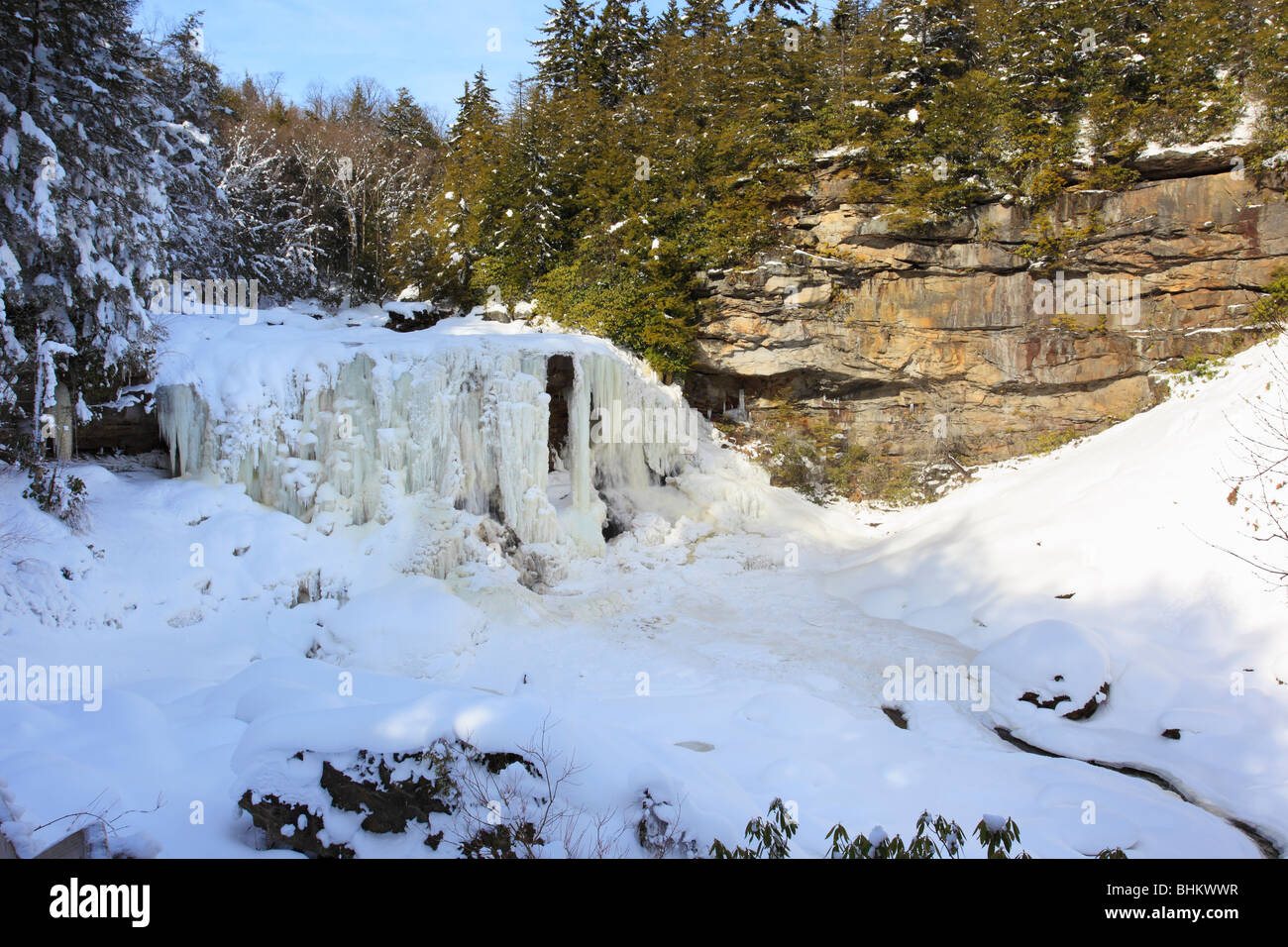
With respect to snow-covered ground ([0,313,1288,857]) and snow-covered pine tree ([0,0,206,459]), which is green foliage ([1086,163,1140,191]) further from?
snow-covered pine tree ([0,0,206,459])

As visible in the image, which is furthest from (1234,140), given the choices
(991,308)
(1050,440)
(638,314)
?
(638,314)

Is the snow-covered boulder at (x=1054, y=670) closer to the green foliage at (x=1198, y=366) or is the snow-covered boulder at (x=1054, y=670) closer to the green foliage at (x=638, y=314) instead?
the green foliage at (x=1198, y=366)

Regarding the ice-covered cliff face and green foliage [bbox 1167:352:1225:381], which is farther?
green foliage [bbox 1167:352:1225:381]

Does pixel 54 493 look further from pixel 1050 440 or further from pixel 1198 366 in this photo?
pixel 1198 366

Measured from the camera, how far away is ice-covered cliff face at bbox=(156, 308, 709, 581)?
980 centimetres

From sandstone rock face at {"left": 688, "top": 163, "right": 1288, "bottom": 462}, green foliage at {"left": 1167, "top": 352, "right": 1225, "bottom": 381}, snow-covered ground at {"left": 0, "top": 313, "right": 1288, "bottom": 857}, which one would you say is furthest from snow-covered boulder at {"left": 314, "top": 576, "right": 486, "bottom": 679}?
green foliage at {"left": 1167, "top": 352, "right": 1225, "bottom": 381}

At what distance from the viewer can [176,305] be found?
12.3 meters

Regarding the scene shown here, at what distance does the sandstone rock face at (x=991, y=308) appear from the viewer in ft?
43.5

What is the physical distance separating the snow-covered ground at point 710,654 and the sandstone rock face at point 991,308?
151cm

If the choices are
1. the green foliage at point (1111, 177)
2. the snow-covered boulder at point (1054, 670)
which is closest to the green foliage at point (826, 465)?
the green foliage at point (1111, 177)

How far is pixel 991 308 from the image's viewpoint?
14.5 metres

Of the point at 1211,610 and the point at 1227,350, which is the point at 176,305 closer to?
the point at 1211,610

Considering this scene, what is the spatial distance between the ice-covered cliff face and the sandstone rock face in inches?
182
